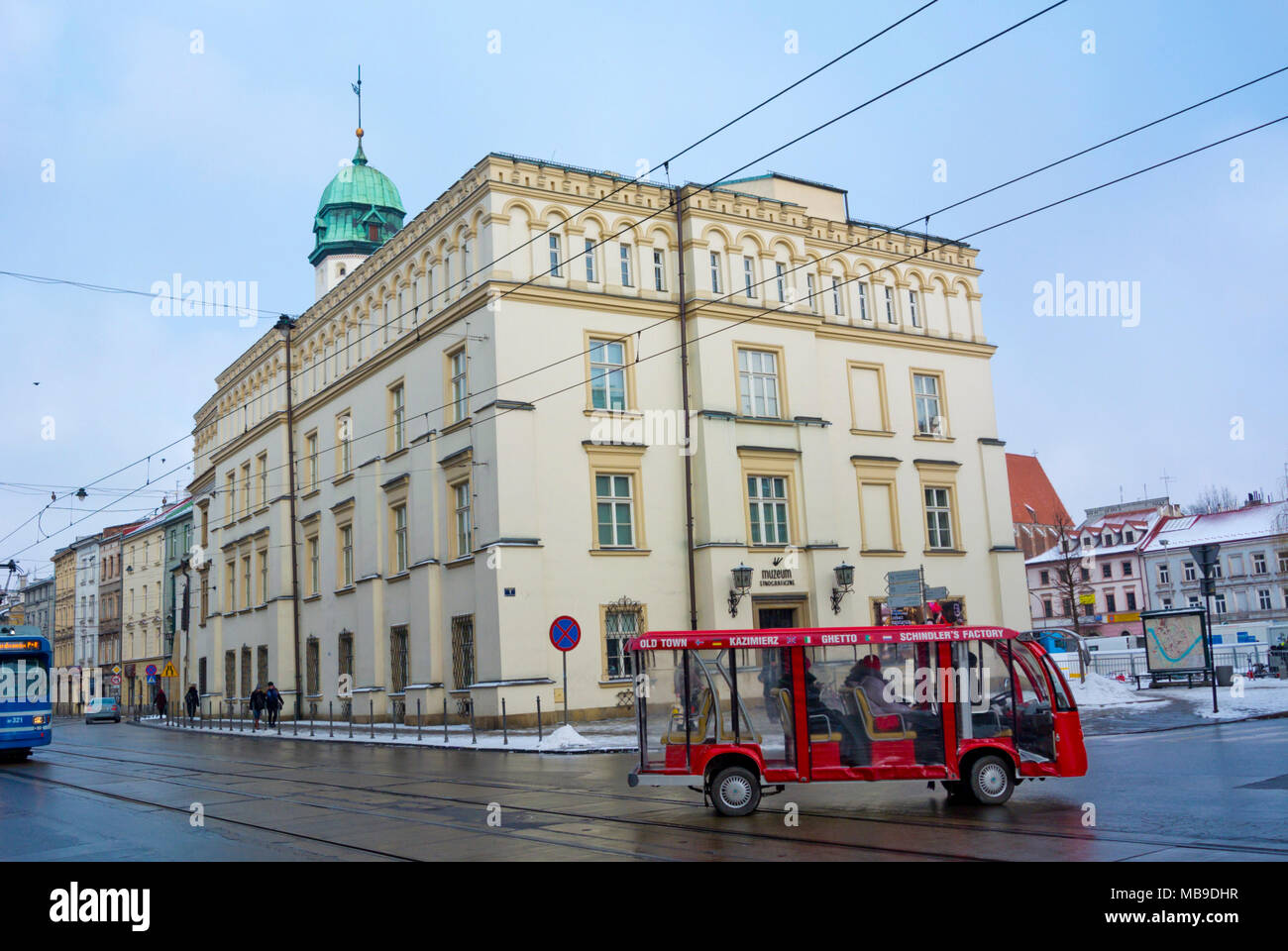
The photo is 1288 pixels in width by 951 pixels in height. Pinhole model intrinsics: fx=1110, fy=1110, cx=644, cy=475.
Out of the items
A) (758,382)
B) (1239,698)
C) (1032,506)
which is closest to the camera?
(1239,698)

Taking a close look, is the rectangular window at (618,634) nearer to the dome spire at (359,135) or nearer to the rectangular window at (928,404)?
the rectangular window at (928,404)

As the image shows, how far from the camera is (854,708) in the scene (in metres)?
12.7

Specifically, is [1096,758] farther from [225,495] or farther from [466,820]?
[225,495]

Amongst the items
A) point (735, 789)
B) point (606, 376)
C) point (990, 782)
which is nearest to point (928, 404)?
point (606, 376)

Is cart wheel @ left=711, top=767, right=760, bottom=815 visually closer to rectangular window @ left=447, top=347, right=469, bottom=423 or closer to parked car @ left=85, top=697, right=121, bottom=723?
rectangular window @ left=447, top=347, right=469, bottom=423

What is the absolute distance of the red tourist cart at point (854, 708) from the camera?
41.2 ft

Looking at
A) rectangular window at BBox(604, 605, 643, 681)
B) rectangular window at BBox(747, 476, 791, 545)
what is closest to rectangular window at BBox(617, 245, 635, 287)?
rectangular window at BBox(747, 476, 791, 545)

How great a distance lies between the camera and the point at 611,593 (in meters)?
30.6

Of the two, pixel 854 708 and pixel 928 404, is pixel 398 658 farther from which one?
pixel 854 708

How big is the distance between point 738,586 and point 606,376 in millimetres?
7057

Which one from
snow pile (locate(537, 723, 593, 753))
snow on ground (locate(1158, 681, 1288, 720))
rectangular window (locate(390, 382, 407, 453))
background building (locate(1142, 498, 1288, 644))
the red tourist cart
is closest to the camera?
the red tourist cart

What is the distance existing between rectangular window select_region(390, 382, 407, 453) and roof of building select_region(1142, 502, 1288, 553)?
59866 mm

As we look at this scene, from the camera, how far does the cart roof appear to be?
494 inches
